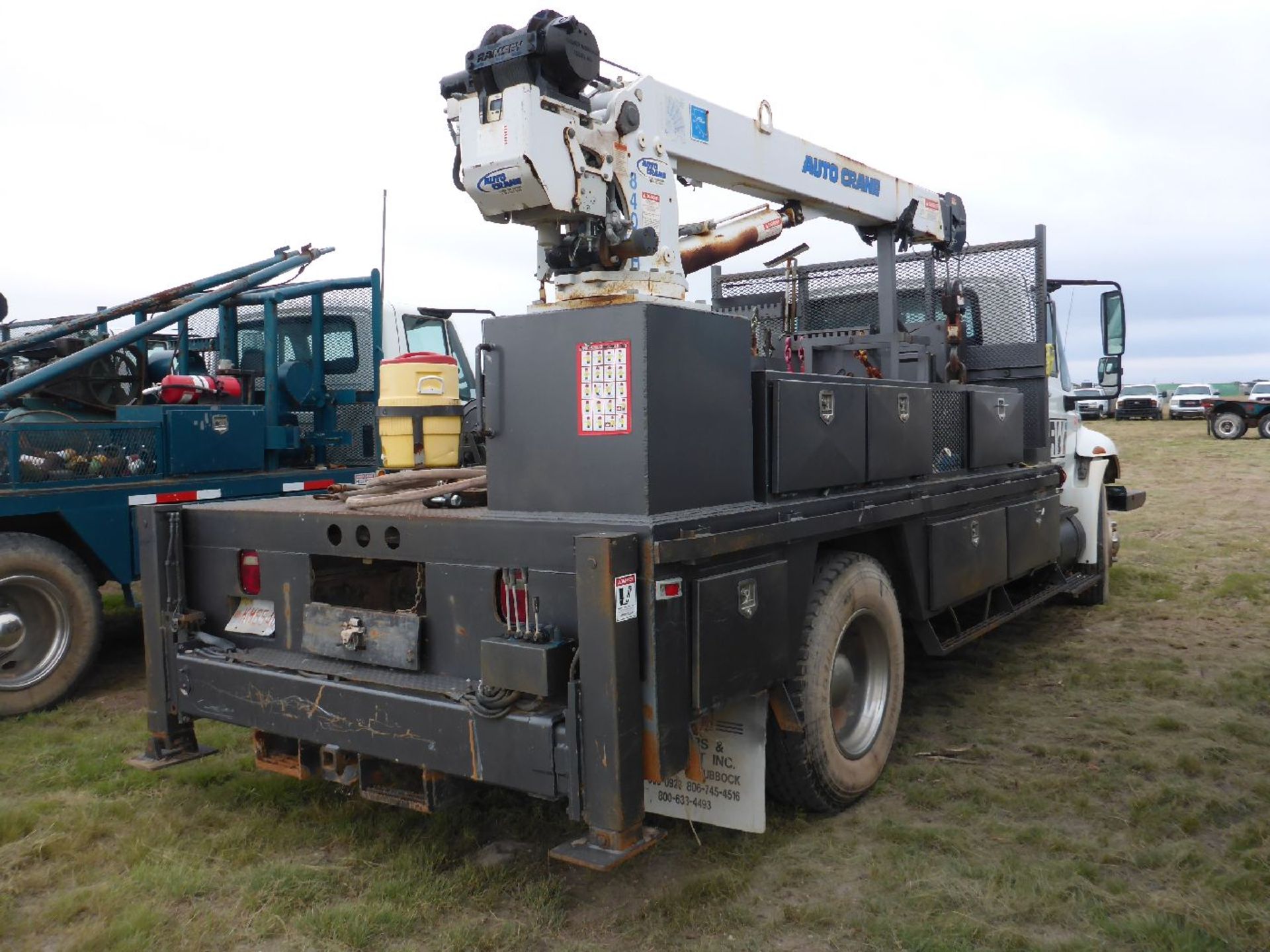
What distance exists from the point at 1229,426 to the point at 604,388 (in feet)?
98.4

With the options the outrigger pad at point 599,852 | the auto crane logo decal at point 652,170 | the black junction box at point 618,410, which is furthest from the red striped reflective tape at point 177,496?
the outrigger pad at point 599,852

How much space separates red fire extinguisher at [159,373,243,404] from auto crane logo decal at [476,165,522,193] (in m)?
3.36

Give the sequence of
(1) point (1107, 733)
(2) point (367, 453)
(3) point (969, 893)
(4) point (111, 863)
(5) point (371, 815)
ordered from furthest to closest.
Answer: (2) point (367, 453) → (1) point (1107, 733) → (5) point (371, 815) → (4) point (111, 863) → (3) point (969, 893)

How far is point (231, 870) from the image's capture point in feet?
11.6

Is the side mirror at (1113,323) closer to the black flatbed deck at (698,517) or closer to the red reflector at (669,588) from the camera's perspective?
the black flatbed deck at (698,517)

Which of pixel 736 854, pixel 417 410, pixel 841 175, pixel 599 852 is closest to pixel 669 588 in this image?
pixel 599 852

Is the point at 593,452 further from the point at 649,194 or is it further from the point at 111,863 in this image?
the point at 111,863

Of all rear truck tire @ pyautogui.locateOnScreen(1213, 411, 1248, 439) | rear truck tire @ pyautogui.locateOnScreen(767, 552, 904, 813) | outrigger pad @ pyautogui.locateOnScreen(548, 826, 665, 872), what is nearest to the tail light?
outrigger pad @ pyautogui.locateOnScreen(548, 826, 665, 872)

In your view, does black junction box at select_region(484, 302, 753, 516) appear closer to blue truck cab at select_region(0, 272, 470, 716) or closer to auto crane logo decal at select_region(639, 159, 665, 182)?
auto crane logo decal at select_region(639, 159, 665, 182)

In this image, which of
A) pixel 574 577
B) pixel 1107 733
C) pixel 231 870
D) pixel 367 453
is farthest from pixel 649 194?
pixel 367 453

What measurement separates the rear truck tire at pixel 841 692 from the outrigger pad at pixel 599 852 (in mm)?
859

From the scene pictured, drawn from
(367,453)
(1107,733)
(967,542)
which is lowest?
(1107,733)

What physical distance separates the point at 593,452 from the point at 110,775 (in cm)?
272

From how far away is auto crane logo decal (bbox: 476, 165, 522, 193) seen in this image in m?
3.74
